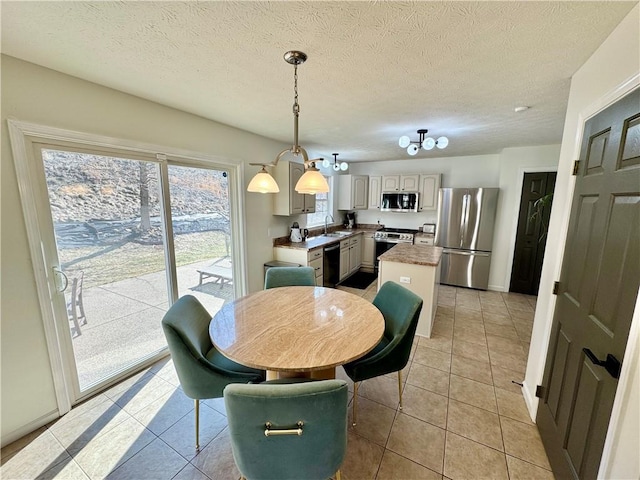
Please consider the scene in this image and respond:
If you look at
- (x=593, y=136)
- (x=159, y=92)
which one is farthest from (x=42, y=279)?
(x=593, y=136)

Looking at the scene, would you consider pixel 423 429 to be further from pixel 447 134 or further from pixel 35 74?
pixel 35 74

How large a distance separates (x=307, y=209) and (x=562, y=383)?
3.41 m

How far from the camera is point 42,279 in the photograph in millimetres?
1734

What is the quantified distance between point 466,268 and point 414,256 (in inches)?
80.4

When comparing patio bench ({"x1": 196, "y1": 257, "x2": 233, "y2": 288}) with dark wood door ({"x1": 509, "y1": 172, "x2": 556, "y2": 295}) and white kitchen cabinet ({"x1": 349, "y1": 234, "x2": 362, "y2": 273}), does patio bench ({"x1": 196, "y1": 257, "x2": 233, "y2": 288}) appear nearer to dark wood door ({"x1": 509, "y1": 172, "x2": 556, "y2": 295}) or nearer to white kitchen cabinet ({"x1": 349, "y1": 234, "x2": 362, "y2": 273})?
white kitchen cabinet ({"x1": 349, "y1": 234, "x2": 362, "y2": 273})

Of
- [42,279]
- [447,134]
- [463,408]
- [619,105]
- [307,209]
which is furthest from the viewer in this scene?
[307,209]

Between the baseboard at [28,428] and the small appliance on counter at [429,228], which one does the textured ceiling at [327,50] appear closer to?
the baseboard at [28,428]

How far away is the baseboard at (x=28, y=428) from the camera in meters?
1.63

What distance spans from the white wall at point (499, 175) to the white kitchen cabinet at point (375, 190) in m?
0.39

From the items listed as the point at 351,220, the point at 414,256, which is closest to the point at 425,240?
the point at 351,220

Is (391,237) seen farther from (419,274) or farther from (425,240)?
(419,274)

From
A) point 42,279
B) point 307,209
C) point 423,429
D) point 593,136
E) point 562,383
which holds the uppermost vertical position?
point 593,136

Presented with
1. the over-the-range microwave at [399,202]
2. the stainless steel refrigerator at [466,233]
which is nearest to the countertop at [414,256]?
the stainless steel refrigerator at [466,233]

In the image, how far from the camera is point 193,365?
4.76ft
